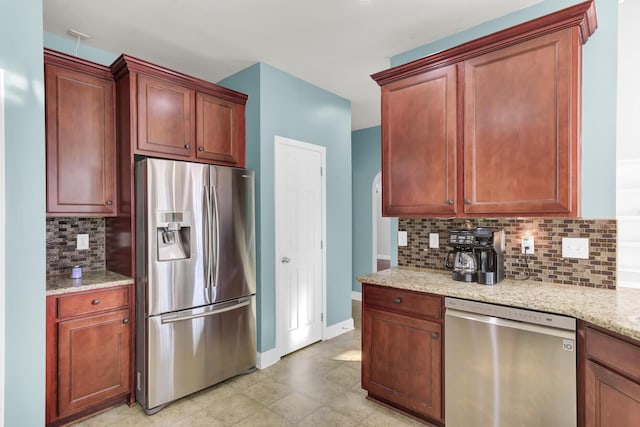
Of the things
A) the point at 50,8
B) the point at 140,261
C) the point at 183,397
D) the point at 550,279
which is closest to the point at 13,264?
the point at 140,261

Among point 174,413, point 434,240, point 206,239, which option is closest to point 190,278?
point 206,239

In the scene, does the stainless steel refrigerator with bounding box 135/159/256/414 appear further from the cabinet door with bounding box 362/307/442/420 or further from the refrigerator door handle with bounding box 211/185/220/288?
the cabinet door with bounding box 362/307/442/420

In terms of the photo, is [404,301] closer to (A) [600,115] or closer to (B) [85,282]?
(A) [600,115]

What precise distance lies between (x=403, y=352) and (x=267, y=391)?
1164 mm

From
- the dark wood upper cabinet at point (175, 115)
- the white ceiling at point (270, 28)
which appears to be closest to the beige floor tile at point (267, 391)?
the dark wood upper cabinet at point (175, 115)

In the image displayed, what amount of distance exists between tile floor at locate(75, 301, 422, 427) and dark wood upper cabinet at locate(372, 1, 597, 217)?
1438 millimetres

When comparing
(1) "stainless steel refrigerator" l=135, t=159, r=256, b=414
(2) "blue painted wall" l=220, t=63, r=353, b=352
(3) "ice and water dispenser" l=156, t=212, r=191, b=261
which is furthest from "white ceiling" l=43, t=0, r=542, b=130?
(3) "ice and water dispenser" l=156, t=212, r=191, b=261

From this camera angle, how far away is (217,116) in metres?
3.09

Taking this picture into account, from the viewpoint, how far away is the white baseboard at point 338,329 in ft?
12.7

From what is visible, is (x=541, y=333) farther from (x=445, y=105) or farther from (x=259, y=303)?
(x=259, y=303)

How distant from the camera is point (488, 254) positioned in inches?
89.8

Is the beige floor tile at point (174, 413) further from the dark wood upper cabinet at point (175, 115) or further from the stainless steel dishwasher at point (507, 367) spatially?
the dark wood upper cabinet at point (175, 115)

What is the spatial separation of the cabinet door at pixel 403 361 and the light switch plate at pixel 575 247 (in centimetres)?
96

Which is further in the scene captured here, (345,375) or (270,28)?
(345,375)
